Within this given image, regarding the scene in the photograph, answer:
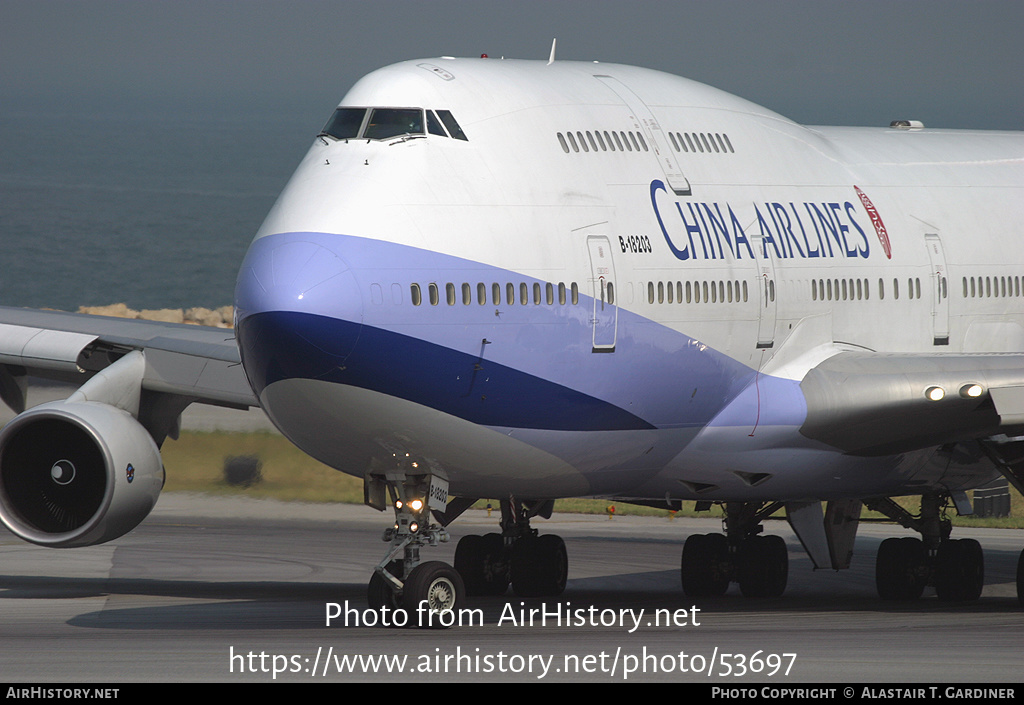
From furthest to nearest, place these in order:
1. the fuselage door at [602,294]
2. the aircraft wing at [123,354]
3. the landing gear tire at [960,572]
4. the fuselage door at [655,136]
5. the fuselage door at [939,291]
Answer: the landing gear tire at [960,572], the fuselage door at [939,291], the aircraft wing at [123,354], the fuselage door at [655,136], the fuselage door at [602,294]


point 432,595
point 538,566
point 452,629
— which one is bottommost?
point 538,566

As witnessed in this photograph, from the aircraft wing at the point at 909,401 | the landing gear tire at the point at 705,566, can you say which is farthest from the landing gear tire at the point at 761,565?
the aircraft wing at the point at 909,401

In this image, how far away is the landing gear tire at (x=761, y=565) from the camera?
25625 mm

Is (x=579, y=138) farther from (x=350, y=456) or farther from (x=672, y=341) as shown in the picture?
(x=350, y=456)

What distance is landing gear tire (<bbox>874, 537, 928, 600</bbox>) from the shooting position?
25125 millimetres

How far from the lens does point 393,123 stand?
18.2 meters

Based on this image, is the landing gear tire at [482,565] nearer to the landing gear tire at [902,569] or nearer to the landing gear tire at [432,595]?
the landing gear tire at [902,569]

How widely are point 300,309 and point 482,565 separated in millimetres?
8862

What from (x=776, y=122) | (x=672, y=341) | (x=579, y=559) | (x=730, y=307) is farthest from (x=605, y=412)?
(x=579, y=559)

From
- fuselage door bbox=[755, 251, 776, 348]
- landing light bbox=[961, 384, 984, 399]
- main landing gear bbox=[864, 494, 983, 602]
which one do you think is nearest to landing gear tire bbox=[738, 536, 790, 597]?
main landing gear bbox=[864, 494, 983, 602]

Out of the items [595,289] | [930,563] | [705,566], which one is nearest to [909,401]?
[595,289]

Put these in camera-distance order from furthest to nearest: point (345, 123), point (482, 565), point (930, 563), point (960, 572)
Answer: point (930, 563), point (960, 572), point (482, 565), point (345, 123)

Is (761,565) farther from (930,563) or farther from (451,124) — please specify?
(451,124)

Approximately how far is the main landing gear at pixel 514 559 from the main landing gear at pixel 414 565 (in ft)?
20.2
